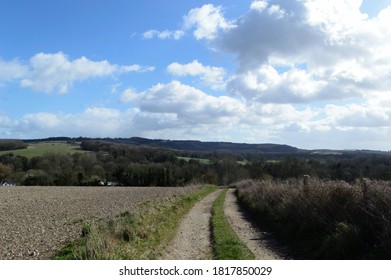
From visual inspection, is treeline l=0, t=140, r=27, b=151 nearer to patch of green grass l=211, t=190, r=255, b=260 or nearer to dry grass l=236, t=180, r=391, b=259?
patch of green grass l=211, t=190, r=255, b=260

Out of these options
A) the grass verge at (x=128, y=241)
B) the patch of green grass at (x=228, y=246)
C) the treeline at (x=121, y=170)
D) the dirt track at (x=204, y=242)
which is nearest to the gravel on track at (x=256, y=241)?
the dirt track at (x=204, y=242)

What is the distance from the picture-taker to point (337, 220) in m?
12.3

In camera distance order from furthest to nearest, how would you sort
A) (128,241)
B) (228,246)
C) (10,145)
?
1. (10,145)
2. (128,241)
3. (228,246)

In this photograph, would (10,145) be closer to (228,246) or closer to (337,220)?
(228,246)

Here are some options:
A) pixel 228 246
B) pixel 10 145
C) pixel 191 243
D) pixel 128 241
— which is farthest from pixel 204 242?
pixel 10 145

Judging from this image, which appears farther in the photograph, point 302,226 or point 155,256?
point 302,226

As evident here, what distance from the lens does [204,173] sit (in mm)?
109938

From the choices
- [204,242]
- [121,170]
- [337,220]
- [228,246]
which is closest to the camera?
[337,220]

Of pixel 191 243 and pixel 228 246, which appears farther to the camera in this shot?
pixel 191 243

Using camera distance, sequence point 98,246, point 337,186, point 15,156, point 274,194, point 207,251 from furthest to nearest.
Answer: point 15,156 < point 274,194 < point 337,186 < point 207,251 < point 98,246
